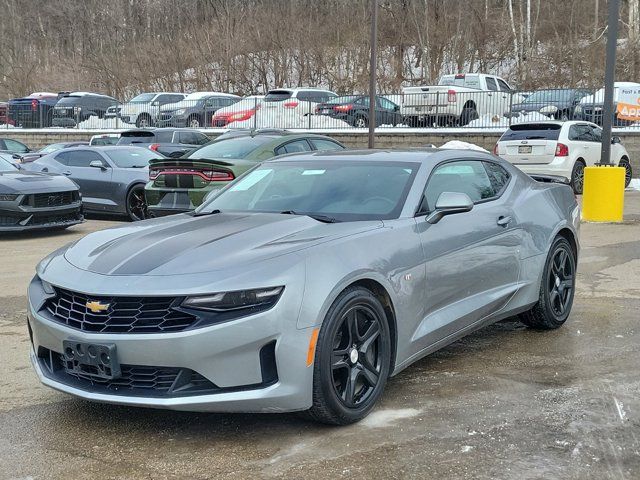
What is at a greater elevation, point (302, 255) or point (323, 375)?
point (302, 255)

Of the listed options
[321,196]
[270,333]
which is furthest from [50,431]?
[321,196]

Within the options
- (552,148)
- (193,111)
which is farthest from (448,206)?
(193,111)

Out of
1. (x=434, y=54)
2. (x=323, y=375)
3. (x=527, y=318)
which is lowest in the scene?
(x=527, y=318)

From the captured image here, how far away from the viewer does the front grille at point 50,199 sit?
1149 centimetres

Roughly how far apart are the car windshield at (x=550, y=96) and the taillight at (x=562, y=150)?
8.42m

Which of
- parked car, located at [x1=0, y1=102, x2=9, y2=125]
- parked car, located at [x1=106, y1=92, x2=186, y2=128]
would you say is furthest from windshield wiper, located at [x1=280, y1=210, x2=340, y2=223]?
parked car, located at [x1=0, y1=102, x2=9, y2=125]

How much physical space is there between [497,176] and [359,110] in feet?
71.1

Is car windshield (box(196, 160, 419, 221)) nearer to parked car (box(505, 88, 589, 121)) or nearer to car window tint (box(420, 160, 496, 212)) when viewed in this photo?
car window tint (box(420, 160, 496, 212))

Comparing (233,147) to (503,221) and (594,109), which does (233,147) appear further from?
(594,109)

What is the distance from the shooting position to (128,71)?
52500 mm

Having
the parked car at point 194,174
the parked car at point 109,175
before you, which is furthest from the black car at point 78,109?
the parked car at point 194,174

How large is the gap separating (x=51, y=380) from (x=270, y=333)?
50.0 inches

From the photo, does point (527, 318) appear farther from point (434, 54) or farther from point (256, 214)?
point (434, 54)

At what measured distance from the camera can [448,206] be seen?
465 cm
